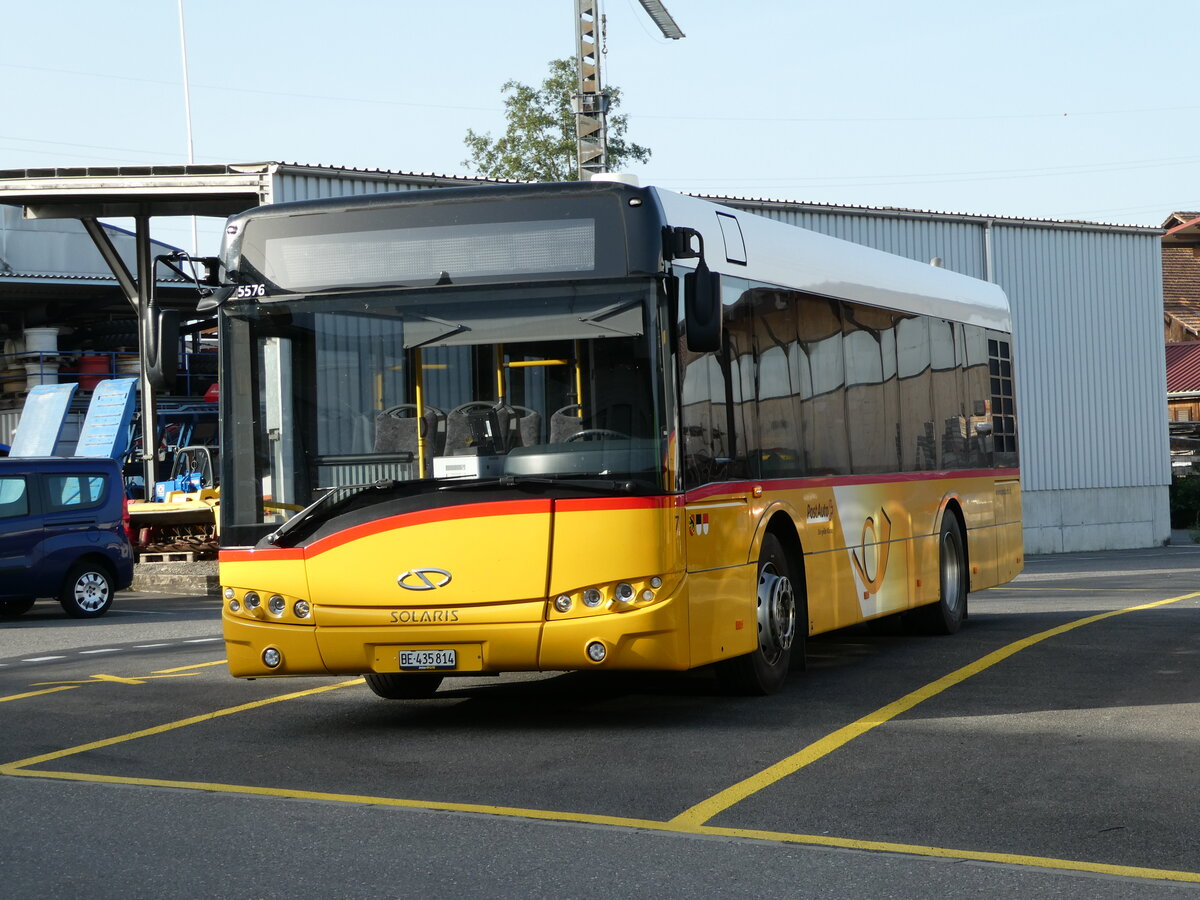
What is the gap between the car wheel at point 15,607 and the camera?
2092cm

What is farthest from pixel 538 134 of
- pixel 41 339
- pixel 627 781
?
pixel 627 781

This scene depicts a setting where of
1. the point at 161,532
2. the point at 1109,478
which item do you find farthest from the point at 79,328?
the point at 1109,478

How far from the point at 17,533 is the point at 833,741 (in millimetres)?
13643

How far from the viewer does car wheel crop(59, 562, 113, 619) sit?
65.5ft

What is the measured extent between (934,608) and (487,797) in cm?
750

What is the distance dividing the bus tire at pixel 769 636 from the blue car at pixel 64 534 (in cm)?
1203

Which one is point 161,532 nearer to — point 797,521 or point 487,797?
point 797,521

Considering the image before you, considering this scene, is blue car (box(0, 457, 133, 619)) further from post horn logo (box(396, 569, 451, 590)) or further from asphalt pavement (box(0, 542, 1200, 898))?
post horn logo (box(396, 569, 451, 590))

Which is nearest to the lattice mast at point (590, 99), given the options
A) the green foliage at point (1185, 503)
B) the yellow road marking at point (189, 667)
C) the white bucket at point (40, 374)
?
the yellow road marking at point (189, 667)

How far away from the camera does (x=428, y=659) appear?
28.8 feet

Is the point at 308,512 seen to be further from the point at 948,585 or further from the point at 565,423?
the point at 948,585

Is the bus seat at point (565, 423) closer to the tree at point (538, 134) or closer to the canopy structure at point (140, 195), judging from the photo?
the canopy structure at point (140, 195)

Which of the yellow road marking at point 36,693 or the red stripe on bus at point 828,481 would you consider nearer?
the red stripe on bus at point 828,481

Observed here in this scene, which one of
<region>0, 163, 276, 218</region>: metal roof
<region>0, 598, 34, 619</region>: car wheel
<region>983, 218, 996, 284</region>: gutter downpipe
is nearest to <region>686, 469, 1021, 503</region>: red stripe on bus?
<region>0, 598, 34, 619</region>: car wheel
